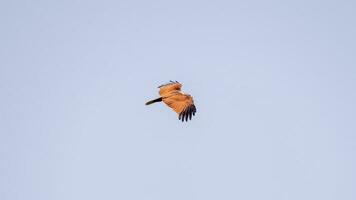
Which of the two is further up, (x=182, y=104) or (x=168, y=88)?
(x=168, y=88)

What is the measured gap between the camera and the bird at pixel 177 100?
49.0 meters

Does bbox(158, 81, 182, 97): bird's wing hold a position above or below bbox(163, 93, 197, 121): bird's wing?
above

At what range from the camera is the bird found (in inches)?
1928

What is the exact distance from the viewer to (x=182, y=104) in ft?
162

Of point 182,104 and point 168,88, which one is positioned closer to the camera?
point 182,104

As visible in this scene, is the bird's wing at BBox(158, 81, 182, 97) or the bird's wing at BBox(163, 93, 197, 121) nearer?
the bird's wing at BBox(163, 93, 197, 121)

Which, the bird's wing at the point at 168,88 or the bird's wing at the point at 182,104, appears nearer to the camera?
the bird's wing at the point at 182,104

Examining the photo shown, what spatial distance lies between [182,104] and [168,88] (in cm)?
182

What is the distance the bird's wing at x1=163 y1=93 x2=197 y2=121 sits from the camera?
48.9m

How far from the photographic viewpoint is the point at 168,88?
50.8 m

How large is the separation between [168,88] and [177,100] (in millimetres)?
1464

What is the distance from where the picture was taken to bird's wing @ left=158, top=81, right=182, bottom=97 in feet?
165

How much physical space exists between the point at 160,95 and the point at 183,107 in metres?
1.67

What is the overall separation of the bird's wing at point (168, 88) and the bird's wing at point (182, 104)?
580mm
